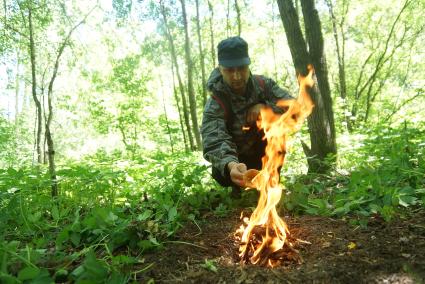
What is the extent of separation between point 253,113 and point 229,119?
269mm

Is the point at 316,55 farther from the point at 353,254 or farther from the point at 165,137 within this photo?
the point at 165,137

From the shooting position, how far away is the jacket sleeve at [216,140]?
9.50 feet

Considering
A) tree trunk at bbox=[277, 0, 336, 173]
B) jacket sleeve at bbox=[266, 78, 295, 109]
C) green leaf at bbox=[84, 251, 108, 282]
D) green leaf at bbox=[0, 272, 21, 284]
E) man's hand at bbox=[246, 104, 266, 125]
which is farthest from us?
tree trunk at bbox=[277, 0, 336, 173]

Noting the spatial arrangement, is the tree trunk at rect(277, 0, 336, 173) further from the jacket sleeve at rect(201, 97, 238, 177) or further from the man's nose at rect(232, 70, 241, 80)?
the jacket sleeve at rect(201, 97, 238, 177)

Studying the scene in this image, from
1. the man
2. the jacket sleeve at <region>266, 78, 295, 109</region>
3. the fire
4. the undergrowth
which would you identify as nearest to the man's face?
the man

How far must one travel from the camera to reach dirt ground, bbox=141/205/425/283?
182 cm

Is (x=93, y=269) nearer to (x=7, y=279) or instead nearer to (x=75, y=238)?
(x=7, y=279)

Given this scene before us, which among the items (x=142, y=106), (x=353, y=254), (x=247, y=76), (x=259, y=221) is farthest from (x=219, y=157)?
(x=142, y=106)

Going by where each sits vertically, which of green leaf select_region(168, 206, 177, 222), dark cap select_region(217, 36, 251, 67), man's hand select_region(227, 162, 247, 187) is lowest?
green leaf select_region(168, 206, 177, 222)

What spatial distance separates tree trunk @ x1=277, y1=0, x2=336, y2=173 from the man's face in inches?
71.5

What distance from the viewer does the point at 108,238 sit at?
237 centimetres

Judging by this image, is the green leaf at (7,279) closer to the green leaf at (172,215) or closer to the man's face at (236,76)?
the green leaf at (172,215)

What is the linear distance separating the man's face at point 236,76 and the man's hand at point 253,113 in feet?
0.85

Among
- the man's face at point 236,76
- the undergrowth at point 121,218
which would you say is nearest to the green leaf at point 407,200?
the undergrowth at point 121,218
